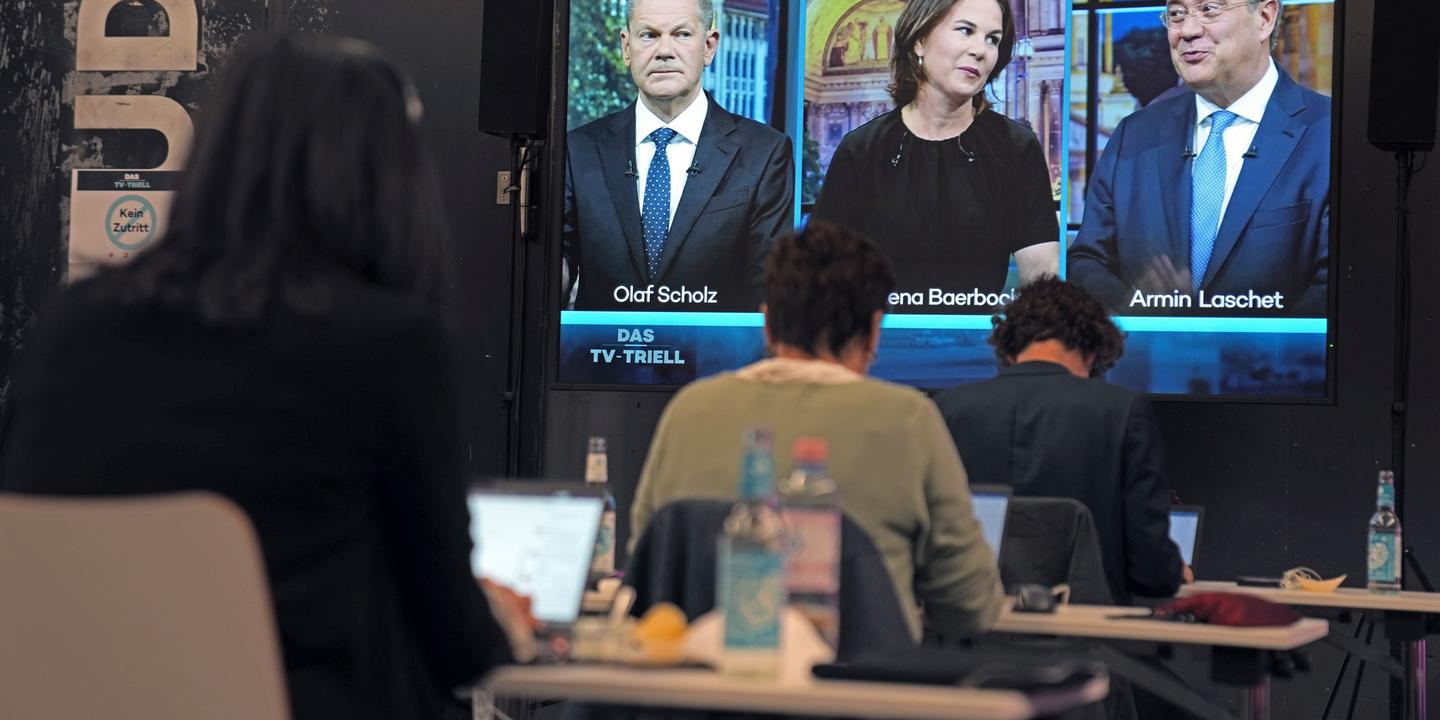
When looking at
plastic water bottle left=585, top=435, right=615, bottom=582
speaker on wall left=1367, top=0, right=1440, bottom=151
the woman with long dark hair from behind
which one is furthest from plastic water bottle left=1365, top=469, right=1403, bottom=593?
the woman with long dark hair from behind

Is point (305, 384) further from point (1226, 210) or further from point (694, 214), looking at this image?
point (1226, 210)

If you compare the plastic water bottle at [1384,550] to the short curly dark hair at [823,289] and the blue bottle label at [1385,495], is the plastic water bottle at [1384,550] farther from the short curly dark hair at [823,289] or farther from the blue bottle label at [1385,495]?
the short curly dark hair at [823,289]

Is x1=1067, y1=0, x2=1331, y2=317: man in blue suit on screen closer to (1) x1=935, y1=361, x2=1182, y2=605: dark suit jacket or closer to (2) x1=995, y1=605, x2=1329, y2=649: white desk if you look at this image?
(1) x1=935, y1=361, x2=1182, y2=605: dark suit jacket

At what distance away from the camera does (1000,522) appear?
3.08 meters

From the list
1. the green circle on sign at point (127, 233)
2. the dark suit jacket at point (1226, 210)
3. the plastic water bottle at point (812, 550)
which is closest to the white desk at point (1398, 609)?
the dark suit jacket at point (1226, 210)

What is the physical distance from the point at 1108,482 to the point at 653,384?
2204mm

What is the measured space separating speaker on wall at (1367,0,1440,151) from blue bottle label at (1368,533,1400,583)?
1.51m

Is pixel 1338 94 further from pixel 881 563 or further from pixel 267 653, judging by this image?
pixel 267 653

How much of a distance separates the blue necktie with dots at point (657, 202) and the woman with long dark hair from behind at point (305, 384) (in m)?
3.88

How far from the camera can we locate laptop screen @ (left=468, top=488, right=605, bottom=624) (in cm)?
200

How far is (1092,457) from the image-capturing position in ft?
11.6

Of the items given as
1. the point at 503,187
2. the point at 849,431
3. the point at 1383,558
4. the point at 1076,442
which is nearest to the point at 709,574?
the point at 849,431

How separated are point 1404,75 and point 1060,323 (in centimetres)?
192

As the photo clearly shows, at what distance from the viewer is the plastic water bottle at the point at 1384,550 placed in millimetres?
3869
